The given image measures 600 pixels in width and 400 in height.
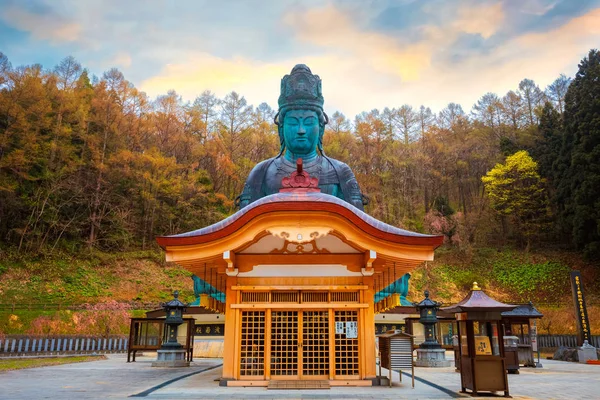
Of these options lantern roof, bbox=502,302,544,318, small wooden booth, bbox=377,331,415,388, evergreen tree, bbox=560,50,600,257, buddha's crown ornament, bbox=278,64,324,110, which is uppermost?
evergreen tree, bbox=560,50,600,257

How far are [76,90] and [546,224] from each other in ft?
137

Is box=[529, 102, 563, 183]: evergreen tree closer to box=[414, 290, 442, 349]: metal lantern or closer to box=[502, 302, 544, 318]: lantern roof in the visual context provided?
box=[502, 302, 544, 318]: lantern roof

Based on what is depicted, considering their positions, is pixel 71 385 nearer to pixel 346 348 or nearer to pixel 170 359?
pixel 346 348

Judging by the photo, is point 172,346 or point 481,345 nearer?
point 481,345

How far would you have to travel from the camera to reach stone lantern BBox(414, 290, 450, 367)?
15.4m

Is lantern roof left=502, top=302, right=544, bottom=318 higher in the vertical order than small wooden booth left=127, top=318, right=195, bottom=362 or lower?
higher

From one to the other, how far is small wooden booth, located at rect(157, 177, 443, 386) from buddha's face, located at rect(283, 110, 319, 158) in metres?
3.07

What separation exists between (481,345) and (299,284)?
367 centimetres

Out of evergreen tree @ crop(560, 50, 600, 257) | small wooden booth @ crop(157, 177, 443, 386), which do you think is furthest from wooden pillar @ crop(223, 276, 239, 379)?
evergreen tree @ crop(560, 50, 600, 257)

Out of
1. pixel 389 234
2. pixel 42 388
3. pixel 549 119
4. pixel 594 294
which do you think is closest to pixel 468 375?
pixel 389 234

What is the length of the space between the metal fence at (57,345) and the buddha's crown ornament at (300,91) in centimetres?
1546

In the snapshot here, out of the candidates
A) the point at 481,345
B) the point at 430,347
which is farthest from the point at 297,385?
the point at 430,347

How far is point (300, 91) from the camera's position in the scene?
37.4 ft

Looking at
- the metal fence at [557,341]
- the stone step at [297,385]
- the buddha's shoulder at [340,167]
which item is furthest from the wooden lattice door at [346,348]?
the metal fence at [557,341]
